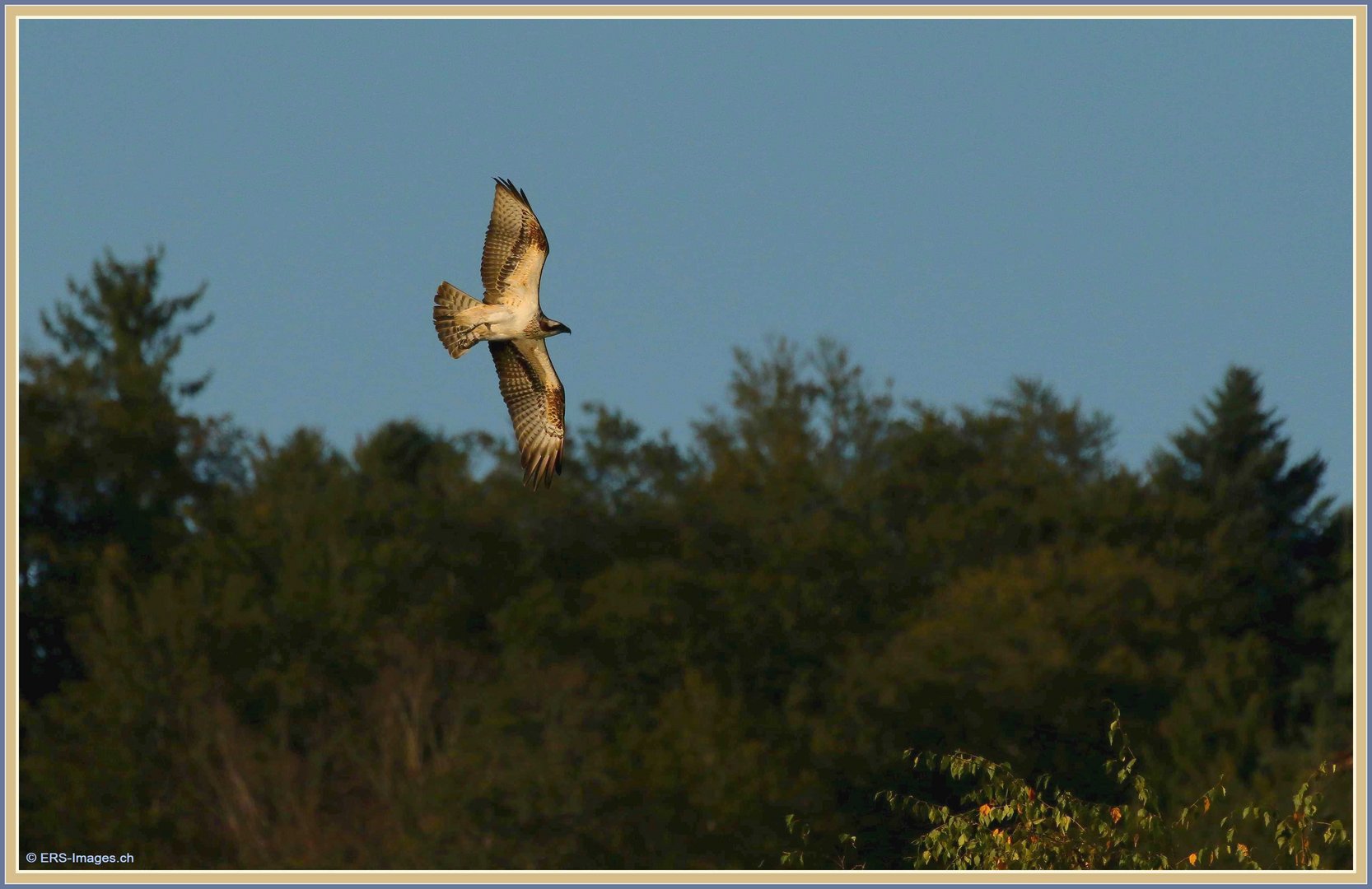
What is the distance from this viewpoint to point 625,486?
53.4 metres

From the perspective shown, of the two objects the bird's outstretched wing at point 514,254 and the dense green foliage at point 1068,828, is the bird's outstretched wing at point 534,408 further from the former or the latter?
the dense green foliage at point 1068,828

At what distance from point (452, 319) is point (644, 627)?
31.5 metres

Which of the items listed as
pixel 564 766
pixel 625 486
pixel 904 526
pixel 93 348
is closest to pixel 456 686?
pixel 564 766

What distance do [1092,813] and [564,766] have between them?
1059 inches

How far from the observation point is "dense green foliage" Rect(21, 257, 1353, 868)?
135ft

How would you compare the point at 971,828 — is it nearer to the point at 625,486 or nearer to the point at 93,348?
the point at 625,486

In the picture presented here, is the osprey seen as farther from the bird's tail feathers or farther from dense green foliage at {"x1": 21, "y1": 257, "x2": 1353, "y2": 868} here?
dense green foliage at {"x1": 21, "y1": 257, "x2": 1353, "y2": 868}

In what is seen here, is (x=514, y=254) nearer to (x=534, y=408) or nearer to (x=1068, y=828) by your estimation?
(x=534, y=408)

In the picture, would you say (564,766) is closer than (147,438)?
Yes

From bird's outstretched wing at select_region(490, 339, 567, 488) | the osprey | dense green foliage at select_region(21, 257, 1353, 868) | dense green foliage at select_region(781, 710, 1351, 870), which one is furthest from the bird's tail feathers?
dense green foliage at select_region(21, 257, 1353, 868)

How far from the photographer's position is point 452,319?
16.6 meters

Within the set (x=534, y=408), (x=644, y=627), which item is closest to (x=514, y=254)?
(x=534, y=408)

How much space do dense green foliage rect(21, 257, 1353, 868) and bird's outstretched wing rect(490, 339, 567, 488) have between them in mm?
17781

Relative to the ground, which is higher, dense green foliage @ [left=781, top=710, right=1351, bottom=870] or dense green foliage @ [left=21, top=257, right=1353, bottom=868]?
dense green foliage @ [left=21, top=257, right=1353, bottom=868]
